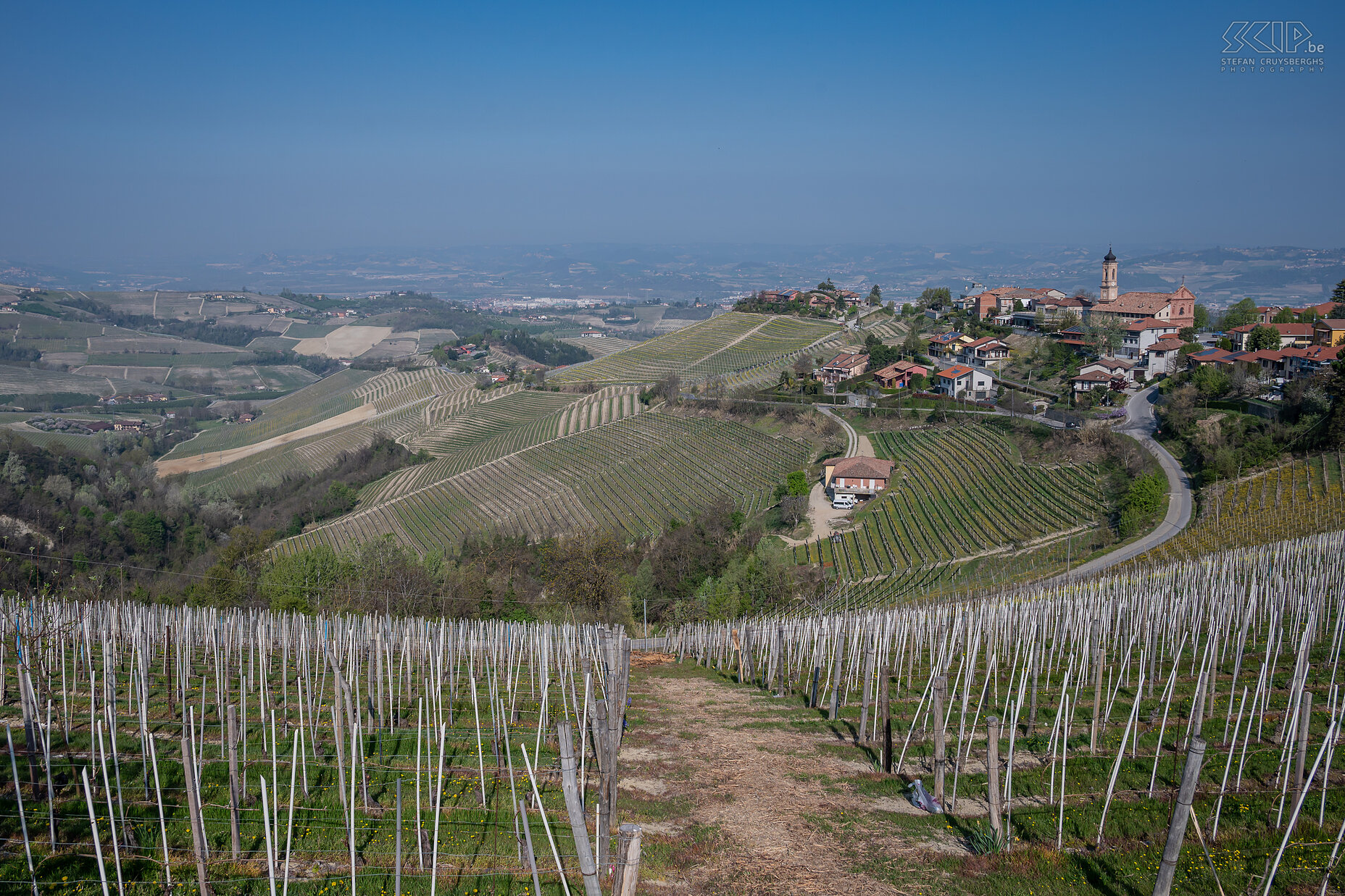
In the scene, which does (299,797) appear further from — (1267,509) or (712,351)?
(712,351)

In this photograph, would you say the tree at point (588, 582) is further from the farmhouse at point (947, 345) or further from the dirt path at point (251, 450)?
the dirt path at point (251, 450)

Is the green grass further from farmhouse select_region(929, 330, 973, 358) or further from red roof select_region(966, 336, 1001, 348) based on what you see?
red roof select_region(966, 336, 1001, 348)

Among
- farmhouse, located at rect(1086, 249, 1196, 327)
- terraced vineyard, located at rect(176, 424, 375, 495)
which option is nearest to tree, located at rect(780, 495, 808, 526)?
farmhouse, located at rect(1086, 249, 1196, 327)

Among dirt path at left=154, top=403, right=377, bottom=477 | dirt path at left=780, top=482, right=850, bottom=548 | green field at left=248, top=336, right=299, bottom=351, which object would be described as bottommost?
dirt path at left=154, top=403, right=377, bottom=477

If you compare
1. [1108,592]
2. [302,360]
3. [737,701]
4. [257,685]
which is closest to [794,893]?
[737,701]

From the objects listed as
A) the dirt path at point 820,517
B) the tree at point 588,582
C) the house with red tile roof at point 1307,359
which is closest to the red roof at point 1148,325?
the house with red tile roof at point 1307,359
